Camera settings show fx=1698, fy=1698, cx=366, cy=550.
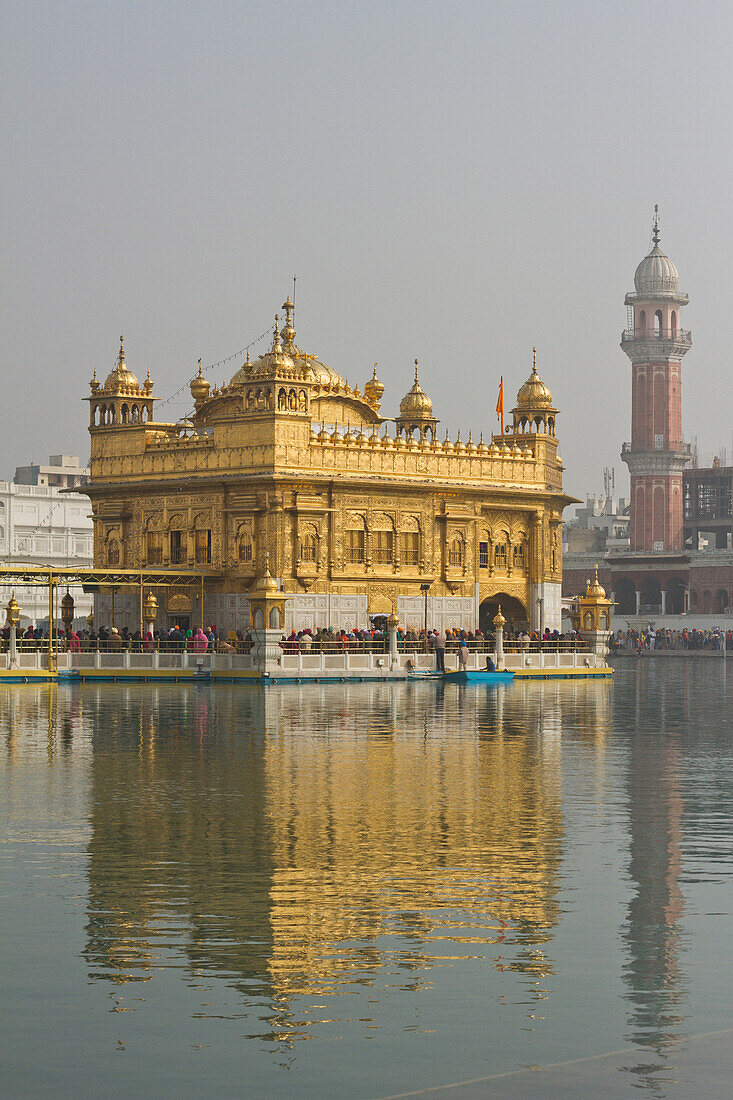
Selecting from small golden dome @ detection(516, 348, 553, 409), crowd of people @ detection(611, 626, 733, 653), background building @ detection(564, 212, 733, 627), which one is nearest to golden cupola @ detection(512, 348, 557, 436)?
small golden dome @ detection(516, 348, 553, 409)

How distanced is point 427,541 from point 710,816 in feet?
113

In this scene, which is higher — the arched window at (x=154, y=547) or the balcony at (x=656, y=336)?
the balcony at (x=656, y=336)

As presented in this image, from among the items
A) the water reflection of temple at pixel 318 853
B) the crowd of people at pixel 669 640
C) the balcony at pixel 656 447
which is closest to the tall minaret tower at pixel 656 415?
the balcony at pixel 656 447

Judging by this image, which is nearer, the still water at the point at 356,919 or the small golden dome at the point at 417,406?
the still water at the point at 356,919

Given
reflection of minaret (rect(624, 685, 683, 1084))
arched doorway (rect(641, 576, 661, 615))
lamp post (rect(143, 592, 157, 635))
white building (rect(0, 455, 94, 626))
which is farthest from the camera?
arched doorway (rect(641, 576, 661, 615))

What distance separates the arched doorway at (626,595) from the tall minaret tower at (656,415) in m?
3.80

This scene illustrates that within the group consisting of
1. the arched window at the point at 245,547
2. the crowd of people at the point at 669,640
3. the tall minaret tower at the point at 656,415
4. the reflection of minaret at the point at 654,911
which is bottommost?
the reflection of minaret at the point at 654,911

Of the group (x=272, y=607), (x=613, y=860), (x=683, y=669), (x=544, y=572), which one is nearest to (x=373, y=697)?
(x=272, y=607)

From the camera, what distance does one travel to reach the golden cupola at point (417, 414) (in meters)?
58.2

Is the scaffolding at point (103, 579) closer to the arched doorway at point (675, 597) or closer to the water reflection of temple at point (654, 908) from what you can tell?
the water reflection of temple at point (654, 908)

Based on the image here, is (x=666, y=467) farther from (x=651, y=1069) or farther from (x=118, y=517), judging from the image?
(x=651, y=1069)

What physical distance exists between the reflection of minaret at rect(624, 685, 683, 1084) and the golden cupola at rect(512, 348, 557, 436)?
116ft

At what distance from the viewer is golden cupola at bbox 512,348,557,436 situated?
183 ft

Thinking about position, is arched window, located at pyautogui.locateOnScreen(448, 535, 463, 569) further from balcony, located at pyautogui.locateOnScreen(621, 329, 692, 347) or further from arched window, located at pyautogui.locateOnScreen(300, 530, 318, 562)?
balcony, located at pyautogui.locateOnScreen(621, 329, 692, 347)
